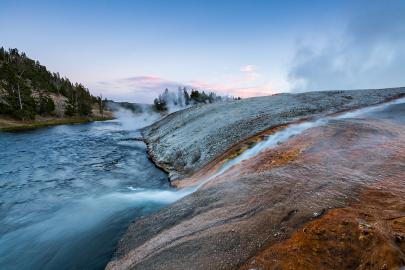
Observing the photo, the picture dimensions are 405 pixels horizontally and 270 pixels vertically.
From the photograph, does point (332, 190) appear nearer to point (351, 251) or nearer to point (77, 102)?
point (351, 251)

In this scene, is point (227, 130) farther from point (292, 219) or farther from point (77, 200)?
point (292, 219)

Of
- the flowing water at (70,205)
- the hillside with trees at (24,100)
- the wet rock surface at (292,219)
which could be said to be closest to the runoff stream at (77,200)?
the flowing water at (70,205)

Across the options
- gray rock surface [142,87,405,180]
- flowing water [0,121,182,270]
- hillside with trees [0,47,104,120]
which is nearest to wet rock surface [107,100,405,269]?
flowing water [0,121,182,270]

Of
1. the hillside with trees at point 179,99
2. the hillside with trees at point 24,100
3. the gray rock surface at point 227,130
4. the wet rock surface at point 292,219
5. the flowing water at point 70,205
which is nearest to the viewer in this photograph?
the wet rock surface at point 292,219

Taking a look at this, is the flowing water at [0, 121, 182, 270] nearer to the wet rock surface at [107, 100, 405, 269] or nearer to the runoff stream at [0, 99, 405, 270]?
the runoff stream at [0, 99, 405, 270]

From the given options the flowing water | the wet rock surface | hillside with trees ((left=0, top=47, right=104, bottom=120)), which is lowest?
the flowing water

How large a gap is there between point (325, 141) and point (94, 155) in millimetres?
17733

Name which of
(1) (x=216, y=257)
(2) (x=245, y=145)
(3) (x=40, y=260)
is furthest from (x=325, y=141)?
(3) (x=40, y=260)

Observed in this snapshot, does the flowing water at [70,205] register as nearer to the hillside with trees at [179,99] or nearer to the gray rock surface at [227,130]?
the gray rock surface at [227,130]

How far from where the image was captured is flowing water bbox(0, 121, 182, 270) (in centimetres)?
723

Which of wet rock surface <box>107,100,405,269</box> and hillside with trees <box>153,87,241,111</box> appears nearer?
wet rock surface <box>107,100,405,269</box>

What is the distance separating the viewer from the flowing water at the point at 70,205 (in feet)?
23.7

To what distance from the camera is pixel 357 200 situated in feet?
19.6

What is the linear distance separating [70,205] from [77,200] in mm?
551
